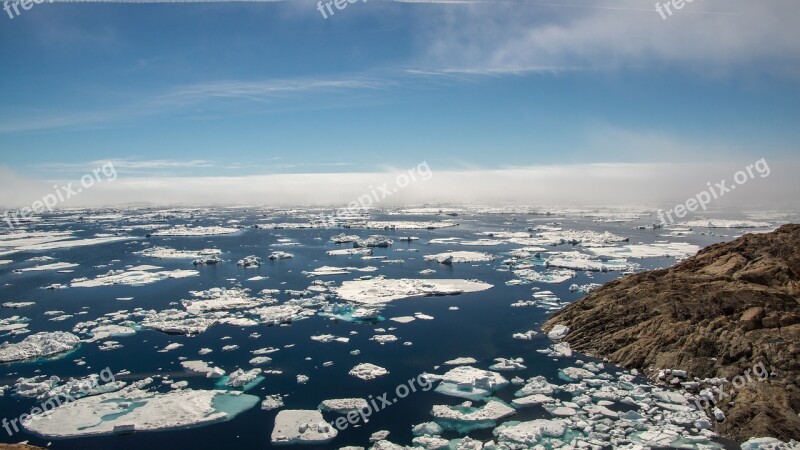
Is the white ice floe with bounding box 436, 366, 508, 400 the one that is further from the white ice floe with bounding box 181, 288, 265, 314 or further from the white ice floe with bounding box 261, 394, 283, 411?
the white ice floe with bounding box 181, 288, 265, 314

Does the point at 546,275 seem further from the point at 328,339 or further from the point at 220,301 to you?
the point at 220,301

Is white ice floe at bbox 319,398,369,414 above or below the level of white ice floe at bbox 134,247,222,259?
below

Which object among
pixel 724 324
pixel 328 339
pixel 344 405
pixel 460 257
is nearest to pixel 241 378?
pixel 344 405

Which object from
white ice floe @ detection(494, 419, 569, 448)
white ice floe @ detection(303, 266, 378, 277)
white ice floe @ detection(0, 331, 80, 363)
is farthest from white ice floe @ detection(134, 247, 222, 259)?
white ice floe @ detection(494, 419, 569, 448)

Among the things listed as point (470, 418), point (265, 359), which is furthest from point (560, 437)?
point (265, 359)

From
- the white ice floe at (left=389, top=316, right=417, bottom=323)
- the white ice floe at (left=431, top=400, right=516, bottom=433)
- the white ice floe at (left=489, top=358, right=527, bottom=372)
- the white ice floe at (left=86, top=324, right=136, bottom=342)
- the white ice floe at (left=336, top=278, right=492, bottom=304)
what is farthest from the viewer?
the white ice floe at (left=336, top=278, right=492, bottom=304)

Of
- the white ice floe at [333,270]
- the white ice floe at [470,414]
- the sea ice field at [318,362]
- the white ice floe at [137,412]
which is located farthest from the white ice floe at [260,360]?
the white ice floe at [333,270]

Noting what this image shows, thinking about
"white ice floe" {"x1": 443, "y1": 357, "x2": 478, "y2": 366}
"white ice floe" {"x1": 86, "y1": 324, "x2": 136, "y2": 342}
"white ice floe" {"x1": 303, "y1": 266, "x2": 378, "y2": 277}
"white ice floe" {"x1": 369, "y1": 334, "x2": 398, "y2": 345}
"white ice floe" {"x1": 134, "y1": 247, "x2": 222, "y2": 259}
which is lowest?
"white ice floe" {"x1": 443, "y1": 357, "x2": 478, "y2": 366}
